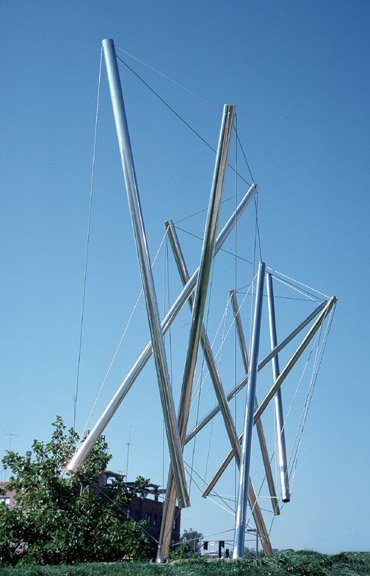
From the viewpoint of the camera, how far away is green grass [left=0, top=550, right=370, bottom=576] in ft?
48.0

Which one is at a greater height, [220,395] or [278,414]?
[278,414]

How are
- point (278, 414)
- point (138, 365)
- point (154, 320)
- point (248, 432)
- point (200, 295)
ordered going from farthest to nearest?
point (278, 414) → point (248, 432) → point (138, 365) → point (200, 295) → point (154, 320)

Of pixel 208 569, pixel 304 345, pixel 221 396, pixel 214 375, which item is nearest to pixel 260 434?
pixel 304 345

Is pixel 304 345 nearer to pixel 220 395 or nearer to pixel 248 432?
pixel 220 395

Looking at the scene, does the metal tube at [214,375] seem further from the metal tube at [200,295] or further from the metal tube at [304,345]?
the metal tube at [304,345]

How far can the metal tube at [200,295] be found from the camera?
16859mm

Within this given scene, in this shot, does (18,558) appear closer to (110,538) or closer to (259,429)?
(110,538)

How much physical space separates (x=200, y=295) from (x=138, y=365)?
3.37 m

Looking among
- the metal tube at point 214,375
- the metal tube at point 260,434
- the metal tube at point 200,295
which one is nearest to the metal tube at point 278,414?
the metal tube at point 260,434

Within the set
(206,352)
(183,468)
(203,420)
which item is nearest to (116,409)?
(183,468)

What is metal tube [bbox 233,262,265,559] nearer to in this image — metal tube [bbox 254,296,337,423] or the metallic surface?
the metallic surface

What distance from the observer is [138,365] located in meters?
19.2

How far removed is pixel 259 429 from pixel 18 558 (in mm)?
9129

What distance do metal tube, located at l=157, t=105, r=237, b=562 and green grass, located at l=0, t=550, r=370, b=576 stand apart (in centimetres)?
131
